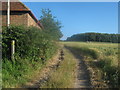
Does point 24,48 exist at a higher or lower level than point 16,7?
lower

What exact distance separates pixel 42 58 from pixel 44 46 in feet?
2.42

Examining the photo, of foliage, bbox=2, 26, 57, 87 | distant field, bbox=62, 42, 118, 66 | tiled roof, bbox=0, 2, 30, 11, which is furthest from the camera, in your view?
tiled roof, bbox=0, 2, 30, 11

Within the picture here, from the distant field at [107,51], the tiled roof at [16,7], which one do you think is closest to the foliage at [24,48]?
the tiled roof at [16,7]

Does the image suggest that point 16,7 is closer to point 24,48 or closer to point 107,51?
point 24,48

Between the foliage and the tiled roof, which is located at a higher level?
the tiled roof

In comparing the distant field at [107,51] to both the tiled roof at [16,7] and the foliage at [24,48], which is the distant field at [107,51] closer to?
the foliage at [24,48]

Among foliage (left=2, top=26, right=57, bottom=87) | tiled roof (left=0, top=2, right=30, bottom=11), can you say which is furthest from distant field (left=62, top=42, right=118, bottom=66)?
tiled roof (left=0, top=2, right=30, bottom=11)

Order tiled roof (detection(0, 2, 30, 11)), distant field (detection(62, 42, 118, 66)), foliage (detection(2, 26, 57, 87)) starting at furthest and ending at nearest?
tiled roof (detection(0, 2, 30, 11))
distant field (detection(62, 42, 118, 66))
foliage (detection(2, 26, 57, 87))

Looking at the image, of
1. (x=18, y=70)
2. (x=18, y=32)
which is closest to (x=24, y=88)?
(x=18, y=70)

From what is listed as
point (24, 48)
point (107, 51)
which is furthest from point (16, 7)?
point (107, 51)

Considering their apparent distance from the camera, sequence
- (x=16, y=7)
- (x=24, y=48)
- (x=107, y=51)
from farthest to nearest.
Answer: (x=107, y=51), (x=16, y=7), (x=24, y=48)

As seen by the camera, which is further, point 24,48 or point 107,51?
point 107,51

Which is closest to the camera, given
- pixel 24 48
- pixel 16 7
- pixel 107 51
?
pixel 24 48

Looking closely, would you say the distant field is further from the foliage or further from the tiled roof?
the tiled roof
